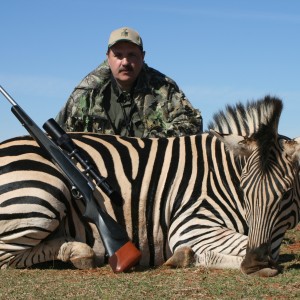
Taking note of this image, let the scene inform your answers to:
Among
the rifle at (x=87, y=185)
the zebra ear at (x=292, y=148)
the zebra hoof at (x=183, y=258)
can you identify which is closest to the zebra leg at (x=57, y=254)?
the rifle at (x=87, y=185)

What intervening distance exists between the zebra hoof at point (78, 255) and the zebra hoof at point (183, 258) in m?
0.64

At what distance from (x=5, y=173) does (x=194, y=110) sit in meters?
2.78

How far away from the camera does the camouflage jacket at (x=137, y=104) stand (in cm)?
791

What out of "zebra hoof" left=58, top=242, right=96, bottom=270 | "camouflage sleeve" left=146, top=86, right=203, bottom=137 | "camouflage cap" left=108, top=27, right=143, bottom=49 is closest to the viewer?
"zebra hoof" left=58, top=242, right=96, bottom=270

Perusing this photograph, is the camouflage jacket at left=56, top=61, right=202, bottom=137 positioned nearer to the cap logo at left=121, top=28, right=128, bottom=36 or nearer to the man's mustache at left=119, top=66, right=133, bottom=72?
the man's mustache at left=119, top=66, right=133, bottom=72

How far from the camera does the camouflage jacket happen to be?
791 centimetres

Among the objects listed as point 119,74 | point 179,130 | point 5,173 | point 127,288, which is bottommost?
point 127,288

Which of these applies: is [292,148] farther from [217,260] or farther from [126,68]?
[126,68]

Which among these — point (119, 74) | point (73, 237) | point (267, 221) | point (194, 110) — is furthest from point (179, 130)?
point (267, 221)

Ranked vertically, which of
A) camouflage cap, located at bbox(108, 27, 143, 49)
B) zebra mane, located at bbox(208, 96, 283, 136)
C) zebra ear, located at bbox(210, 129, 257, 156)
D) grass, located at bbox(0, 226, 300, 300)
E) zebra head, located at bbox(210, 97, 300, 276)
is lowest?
grass, located at bbox(0, 226, 300, 300)

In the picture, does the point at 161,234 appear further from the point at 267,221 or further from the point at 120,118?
the point at 120,118

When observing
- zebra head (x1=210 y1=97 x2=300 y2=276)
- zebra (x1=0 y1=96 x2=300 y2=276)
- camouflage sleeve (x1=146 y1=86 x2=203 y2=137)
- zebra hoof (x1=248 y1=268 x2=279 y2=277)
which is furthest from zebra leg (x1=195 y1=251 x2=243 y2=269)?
camouflage sleeve (x1=146 y1=86 x2=203 y2=137)

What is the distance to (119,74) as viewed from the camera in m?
7.85

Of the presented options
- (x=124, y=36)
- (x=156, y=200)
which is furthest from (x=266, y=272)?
(x=124, y=36)
